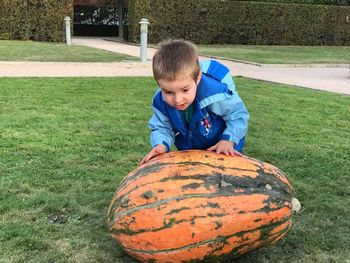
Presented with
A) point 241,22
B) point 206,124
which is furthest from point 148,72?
point 241,22

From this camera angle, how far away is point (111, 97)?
901cm

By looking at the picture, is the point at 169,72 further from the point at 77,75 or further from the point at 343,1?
the point at 343,1

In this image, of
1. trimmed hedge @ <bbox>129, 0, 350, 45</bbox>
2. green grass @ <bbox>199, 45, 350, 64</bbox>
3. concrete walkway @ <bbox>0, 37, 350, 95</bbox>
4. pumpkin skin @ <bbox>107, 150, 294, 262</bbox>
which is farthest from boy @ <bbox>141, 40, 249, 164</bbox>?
trimmed hedge @ <bbox>129, 0, 350, 45</bbox>

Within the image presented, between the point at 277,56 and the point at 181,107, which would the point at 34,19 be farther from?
the point at 181,107

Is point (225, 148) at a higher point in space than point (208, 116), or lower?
lower

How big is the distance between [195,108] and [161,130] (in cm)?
33

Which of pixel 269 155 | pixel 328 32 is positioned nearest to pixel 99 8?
pixel 328 32

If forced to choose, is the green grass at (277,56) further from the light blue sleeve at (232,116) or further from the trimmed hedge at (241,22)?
the light blue sleeve at (232,116)

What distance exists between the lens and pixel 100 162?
5141mm

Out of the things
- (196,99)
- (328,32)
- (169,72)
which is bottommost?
(328,32)

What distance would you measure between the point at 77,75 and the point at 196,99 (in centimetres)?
944

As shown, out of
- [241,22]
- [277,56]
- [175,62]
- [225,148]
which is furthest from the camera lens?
[241,22]

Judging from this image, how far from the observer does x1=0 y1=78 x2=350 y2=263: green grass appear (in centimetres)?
341

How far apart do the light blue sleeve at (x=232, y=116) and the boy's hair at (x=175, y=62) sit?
15.4 inches
